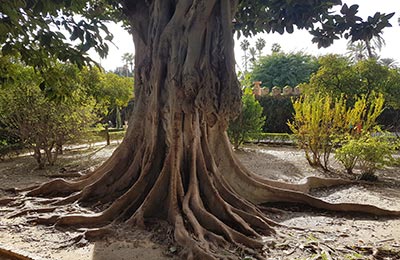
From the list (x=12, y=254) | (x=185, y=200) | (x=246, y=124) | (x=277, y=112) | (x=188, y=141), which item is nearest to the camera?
(x=12, y=254)

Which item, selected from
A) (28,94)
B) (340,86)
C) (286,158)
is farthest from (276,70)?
(28,94)

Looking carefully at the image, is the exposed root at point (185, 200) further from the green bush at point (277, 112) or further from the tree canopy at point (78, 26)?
the green bush at point (277, 112)

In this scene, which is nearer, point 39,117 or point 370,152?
point 370,152

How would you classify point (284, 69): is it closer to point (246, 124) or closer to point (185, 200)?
point (246, 124)

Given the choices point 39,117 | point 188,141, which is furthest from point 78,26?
point 39,117

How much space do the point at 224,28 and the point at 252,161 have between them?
750 centimetres

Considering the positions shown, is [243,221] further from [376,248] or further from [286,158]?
[286,158]

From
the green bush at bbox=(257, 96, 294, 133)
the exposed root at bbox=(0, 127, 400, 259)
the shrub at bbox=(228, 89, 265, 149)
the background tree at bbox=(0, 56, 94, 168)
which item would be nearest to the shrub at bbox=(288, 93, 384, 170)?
the shrub at bbox=(228, 89, 265, 149)

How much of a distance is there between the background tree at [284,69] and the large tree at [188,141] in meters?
34.5

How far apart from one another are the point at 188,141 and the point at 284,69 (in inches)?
1460

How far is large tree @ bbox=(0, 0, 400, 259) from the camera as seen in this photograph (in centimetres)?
416

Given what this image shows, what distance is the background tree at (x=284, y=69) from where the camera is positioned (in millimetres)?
38719

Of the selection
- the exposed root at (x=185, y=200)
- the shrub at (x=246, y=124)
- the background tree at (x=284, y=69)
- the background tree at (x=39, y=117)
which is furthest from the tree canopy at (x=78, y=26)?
the background tree at (x=284, y=69)

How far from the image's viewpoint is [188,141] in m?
5.02
